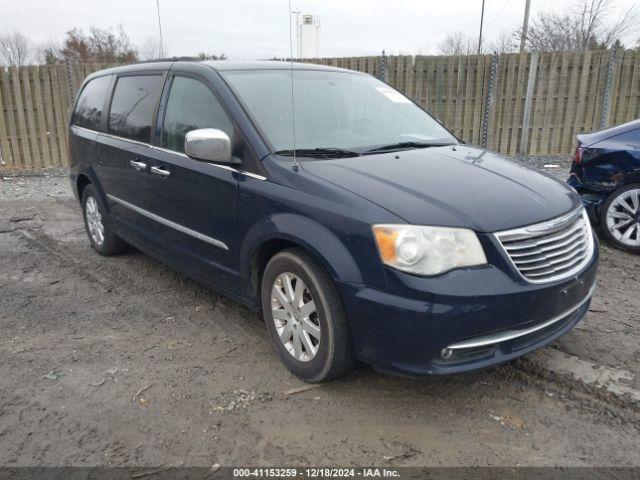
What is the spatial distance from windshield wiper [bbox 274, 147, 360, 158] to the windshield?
0.09 feet

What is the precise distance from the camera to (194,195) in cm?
367

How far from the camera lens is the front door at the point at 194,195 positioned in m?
3.45

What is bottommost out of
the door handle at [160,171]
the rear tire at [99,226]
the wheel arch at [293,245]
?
the rear tire at [99,226]

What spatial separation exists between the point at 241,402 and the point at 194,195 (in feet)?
4.77

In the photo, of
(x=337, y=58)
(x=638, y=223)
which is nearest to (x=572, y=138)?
(x=337, y=58)

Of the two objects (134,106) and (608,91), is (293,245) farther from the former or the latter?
(608,91)

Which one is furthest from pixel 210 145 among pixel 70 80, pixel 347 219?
pixel 70 80

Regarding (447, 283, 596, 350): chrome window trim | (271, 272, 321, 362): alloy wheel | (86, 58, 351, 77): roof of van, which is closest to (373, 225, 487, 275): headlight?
(447, 283, 596, 350): chrome window trim

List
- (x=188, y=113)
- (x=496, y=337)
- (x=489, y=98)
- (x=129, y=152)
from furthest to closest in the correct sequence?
(x=489, y=98)
(x=129, y=152)
(x=188, y=113)
(x=496, y=337)

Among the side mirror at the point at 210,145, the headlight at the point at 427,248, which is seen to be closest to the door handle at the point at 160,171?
the side mirror at the point at 210,145

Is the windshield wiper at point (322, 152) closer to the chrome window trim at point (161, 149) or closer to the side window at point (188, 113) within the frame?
the chrome window trim at point (161, 149)

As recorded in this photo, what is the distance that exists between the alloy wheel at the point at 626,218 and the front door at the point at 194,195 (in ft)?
13.4

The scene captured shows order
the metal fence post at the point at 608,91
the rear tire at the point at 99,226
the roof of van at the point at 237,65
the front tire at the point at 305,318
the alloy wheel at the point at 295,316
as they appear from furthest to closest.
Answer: the metal fence post at the point at 608,91 < the rear tire at the point at 99,226 < the roof of van at the point at 237,65 < the alloy wheel at the point at 295,316 < the front tire at the point at 305,318

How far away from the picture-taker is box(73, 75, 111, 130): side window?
513 centimetres
